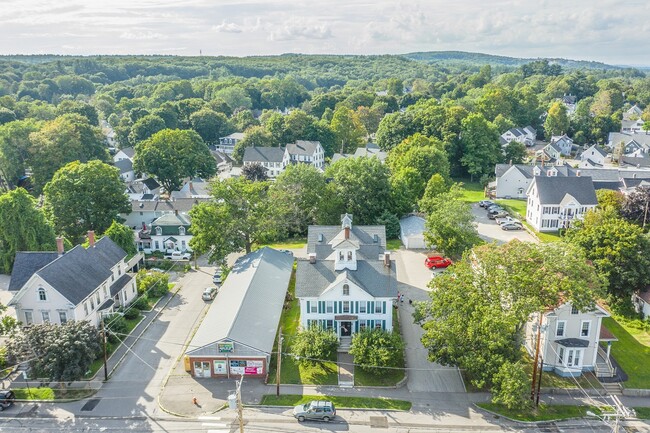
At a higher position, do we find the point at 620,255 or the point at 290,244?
the point at 620,255

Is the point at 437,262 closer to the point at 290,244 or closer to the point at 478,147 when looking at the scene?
the point at 290,244

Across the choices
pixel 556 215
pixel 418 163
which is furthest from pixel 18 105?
pixel 556 215

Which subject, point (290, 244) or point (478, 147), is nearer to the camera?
point (290, 244)

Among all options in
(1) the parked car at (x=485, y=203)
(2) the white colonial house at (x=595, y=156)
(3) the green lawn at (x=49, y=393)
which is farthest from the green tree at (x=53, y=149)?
(2) the white colonial house at (x=595, y=156)

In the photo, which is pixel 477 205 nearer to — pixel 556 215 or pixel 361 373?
pixel 556 215

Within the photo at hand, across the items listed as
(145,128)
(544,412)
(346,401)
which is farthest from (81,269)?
(145,128)

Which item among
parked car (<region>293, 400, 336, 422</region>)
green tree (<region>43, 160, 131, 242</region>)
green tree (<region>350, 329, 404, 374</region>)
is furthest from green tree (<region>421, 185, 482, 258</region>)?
green tree (<region>43, 160, 131, 242</region>)

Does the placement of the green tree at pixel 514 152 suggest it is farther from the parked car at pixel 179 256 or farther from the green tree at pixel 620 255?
the parked car at pixel 179 256
